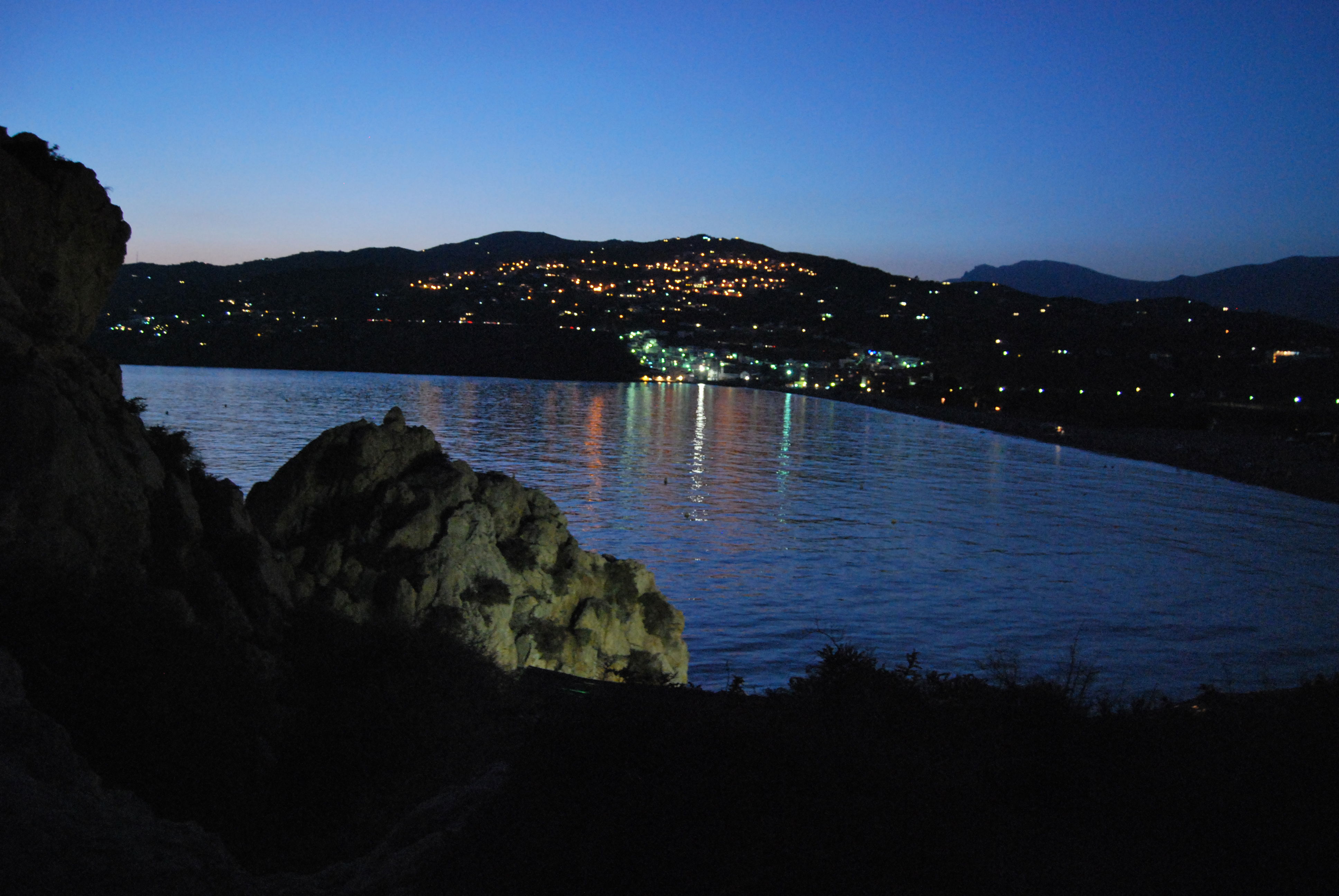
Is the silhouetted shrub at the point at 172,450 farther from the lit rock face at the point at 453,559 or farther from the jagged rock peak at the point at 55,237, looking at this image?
the lit rock face at the point at 453,559

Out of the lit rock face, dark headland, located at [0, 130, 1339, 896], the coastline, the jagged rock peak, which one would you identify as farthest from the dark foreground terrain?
the coastline

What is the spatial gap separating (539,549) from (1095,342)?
5134 inches

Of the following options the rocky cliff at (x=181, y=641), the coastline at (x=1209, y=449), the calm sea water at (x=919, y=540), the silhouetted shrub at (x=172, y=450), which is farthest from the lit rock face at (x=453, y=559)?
the coastline at (x=1209, y=449)

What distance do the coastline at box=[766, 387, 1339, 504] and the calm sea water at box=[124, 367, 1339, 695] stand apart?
206 cm

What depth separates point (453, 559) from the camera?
35.5ft

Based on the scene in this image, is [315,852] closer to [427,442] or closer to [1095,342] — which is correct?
[427,442]

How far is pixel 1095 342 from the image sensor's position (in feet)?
421

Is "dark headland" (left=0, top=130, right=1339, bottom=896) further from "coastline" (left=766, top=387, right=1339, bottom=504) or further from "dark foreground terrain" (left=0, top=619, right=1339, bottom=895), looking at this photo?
"coastline" (left=766, top=387, right=1339, bottom=504)

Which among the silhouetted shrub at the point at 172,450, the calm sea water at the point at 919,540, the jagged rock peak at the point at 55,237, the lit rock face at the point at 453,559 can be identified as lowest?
the calm sea water at the point at 919,540

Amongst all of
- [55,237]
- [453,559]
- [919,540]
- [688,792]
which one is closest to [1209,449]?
[919,540]

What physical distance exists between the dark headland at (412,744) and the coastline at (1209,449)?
44446 mm

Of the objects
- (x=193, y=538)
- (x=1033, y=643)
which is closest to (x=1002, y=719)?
(x=193, y=538)

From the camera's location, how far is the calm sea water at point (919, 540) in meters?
17.6

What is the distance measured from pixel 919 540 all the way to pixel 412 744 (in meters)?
24.1
